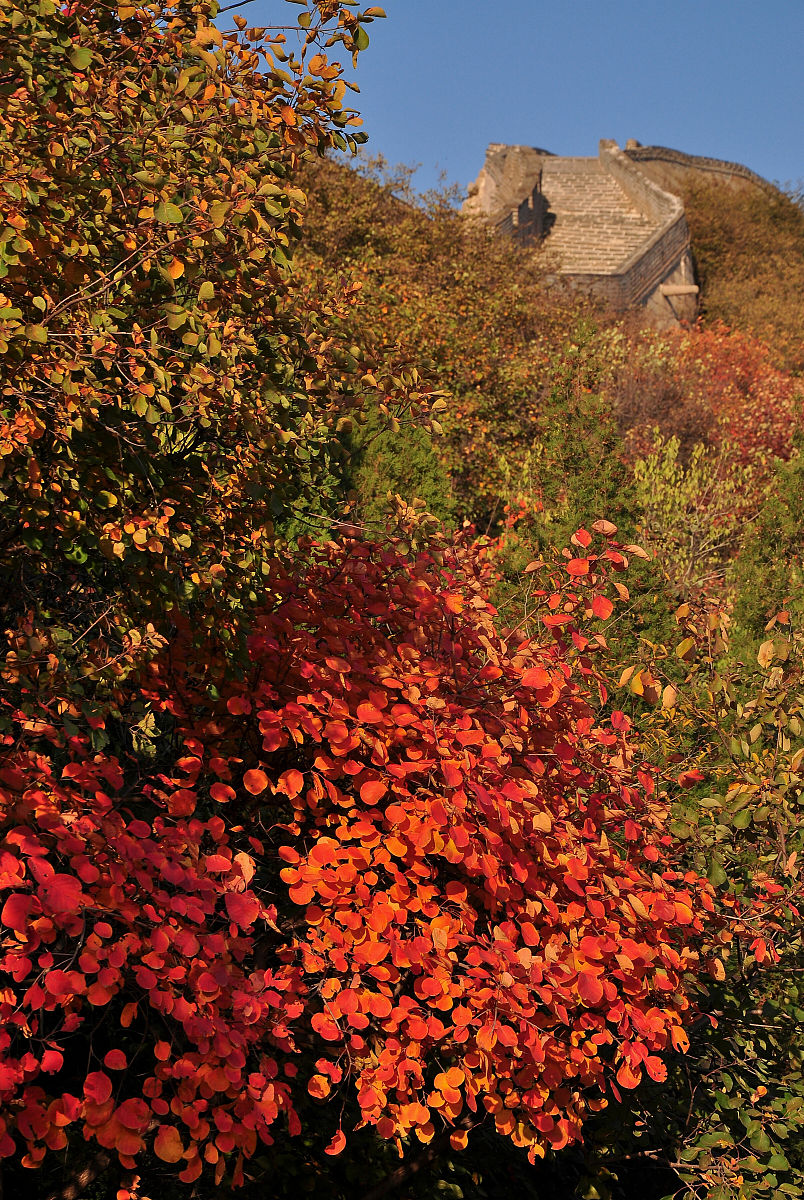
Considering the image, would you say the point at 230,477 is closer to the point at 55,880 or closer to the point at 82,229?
the point at 82,229

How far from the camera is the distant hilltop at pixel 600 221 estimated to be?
28250 millimetres

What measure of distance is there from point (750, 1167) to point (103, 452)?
13.1 ft

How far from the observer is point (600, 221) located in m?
33.9

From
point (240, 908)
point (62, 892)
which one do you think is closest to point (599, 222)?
point (240, 908)

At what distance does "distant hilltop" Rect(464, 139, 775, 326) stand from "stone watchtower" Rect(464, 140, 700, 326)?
3cm

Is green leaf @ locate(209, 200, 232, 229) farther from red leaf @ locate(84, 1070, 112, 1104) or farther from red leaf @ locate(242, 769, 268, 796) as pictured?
red leaf @ locate(84, 1070, 112, 1104)

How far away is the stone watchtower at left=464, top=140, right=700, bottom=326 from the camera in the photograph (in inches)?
1113

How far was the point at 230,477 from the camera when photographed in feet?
13.0

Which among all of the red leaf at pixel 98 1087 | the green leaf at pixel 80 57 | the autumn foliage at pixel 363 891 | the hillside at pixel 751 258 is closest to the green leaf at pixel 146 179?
→ the green leaf at pixel 80 57

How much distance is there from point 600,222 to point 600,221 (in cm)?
9

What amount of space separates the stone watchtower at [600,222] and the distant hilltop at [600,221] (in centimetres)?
3

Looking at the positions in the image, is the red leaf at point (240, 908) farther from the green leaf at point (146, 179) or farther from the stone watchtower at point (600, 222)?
the stone watchtower at point (600, 222)

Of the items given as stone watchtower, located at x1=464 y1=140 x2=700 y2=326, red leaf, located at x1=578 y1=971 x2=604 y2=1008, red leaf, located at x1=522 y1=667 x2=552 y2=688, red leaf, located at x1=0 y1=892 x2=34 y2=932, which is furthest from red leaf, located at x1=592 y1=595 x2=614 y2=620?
stone watchtower, located at x1=464 y1=140 x2=700 y2=326

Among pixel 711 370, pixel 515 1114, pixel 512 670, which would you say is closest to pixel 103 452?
pixel 512 670
